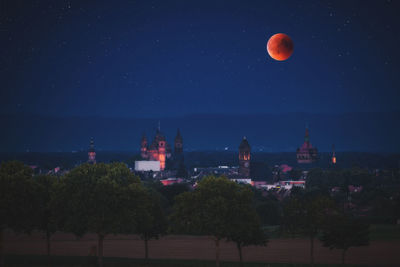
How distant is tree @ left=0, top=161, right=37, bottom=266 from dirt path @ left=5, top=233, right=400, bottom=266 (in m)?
15.3

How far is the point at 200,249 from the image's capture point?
81625 mm

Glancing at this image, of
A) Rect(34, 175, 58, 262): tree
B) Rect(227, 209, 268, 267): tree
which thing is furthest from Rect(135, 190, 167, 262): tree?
Rect(34, 175, 58, 262): tree

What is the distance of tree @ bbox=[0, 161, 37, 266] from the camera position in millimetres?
55688

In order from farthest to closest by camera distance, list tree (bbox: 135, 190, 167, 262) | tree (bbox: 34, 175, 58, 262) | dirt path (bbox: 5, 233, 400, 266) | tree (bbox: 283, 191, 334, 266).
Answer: dirt path (bbox: 5, 233, 400, 266) < tree (bbox: 283, 191, 334, 266) < tree (bbox: 135, 190, 167, 262) < tree (bbox: 34, 175, 58, 262)

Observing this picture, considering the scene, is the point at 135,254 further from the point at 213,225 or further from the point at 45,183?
the point at 213,225

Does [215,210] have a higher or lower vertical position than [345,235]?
higher

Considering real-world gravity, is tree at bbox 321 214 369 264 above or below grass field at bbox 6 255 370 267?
above

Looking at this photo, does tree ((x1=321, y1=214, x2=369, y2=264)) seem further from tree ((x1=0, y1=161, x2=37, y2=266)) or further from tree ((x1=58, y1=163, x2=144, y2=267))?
tree ((x1=0, y1=161, x2=37, y2=266))

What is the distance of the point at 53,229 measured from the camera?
2414 inches

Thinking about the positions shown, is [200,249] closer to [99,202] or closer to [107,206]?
[107,206]

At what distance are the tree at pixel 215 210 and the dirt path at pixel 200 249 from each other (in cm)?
1282

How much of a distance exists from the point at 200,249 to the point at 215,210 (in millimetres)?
25733

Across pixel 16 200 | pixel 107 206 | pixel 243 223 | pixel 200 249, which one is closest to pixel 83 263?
pixel 107 206

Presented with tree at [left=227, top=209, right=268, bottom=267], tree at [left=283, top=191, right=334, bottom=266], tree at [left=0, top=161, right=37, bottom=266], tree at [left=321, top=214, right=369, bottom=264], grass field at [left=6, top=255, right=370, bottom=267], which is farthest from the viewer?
tree at [left=283, top=191, right=334, bottom=266]
